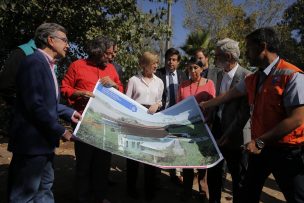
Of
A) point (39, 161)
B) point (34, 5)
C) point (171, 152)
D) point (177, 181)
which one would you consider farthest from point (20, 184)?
point (34, 5)

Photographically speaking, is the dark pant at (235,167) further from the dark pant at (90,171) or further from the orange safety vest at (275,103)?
the dark pant at (90,171)

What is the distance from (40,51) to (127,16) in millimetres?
4958

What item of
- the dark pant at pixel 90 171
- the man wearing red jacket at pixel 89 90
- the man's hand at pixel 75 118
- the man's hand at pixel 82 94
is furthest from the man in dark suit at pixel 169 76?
the man's hand at pixel 75 118

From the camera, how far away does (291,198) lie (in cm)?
272

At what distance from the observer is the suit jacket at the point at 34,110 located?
106 inches

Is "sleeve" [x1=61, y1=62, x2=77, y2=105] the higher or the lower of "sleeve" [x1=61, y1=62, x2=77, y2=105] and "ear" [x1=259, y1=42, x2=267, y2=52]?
the lower

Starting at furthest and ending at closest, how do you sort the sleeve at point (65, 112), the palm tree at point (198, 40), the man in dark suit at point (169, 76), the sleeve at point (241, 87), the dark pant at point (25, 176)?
1. the palm tree at point (198, 40)
2. the man in dark suit at point (169, 76)
3. the sleeve at point (241, 87)
4. the sleeve at point (65, 112)
5. the dark pant at point (25, 176)

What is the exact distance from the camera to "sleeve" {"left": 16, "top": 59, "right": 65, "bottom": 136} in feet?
8.77

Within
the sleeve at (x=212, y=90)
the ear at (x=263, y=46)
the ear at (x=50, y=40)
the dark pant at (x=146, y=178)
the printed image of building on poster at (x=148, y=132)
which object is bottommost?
the dark pant at (x=146, y=178)

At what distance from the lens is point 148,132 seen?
342 centimetres

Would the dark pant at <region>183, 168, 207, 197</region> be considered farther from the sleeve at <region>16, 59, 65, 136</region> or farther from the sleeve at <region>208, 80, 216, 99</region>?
the sleeve at <region>16, 59, 65, 136</region>

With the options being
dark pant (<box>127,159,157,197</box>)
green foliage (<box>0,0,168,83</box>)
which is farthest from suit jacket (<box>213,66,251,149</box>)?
green foliage (<box>0,0,168,83</box>)

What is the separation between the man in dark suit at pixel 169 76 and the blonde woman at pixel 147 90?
0.21m

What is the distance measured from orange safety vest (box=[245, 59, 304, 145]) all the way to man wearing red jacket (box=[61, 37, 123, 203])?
162cm
